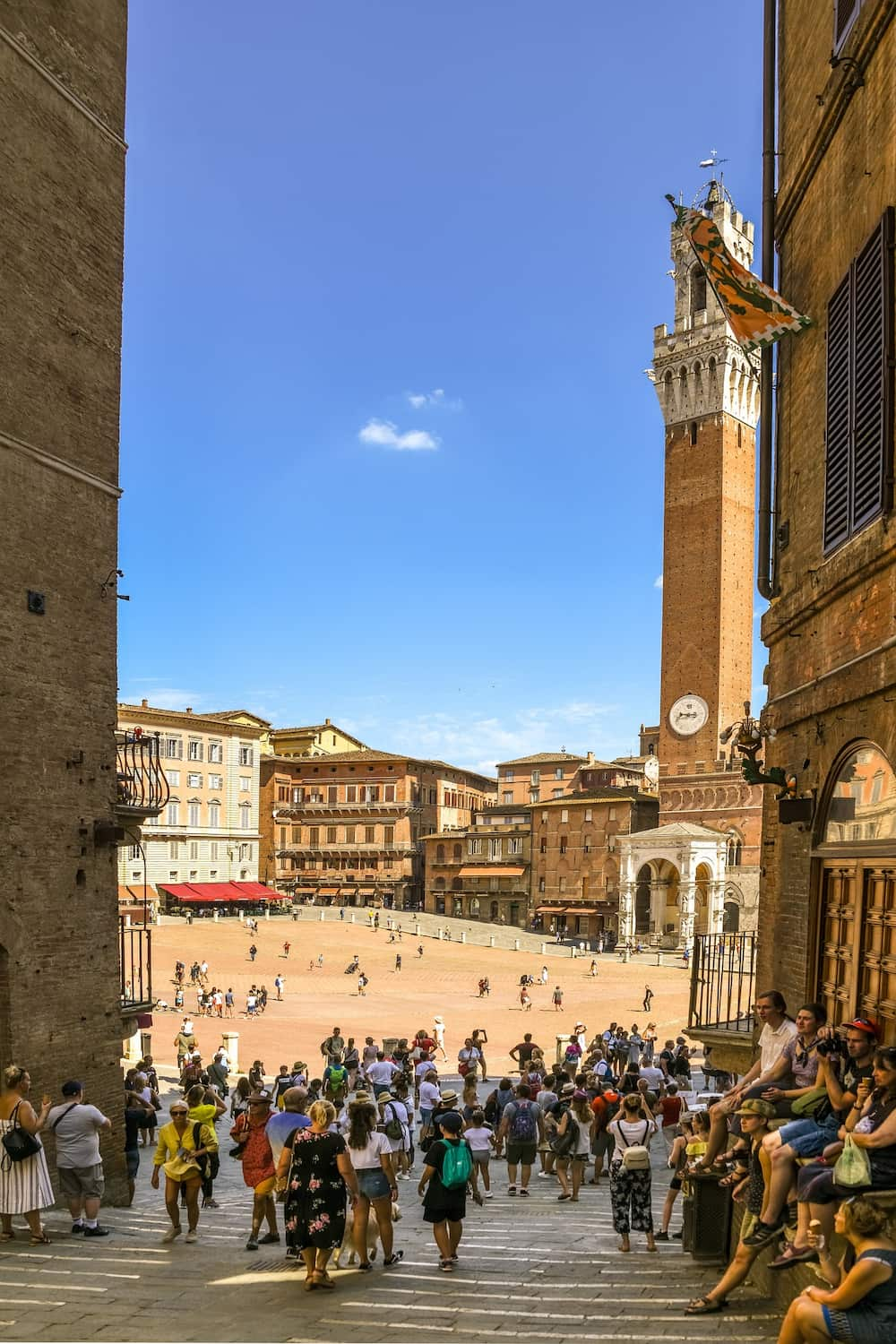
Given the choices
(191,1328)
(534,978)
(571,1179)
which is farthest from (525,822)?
(191,1328)

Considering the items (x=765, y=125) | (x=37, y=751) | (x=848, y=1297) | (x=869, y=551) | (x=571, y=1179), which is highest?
(x=765, y=125)

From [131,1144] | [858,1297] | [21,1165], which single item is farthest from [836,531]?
[131,1144]

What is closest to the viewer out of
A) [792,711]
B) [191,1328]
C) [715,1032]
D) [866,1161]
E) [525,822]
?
[866,1161]

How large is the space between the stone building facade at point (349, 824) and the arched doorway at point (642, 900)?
20.9 metres

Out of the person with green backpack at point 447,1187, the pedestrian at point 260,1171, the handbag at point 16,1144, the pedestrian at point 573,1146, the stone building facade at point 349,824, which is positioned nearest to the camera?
the person with green backpack at point 447,1187

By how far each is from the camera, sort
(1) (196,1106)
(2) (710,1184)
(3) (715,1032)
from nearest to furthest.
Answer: (2) (710,1184), (1) (196,1106), (3) (715,1032)

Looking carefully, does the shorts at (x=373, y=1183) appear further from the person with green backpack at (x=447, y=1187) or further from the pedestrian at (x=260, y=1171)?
the pedestrian at (x=260, y=1171)

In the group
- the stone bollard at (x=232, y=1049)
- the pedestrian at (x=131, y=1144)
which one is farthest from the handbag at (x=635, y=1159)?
the stone bollard at (x=232, y=1049)

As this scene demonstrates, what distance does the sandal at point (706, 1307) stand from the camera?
245 inches

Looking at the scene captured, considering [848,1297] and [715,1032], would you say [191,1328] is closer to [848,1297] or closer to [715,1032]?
[848,1297]

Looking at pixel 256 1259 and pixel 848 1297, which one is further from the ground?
pixel 848 1297

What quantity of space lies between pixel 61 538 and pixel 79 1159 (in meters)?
6.10

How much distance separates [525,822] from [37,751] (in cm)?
6275

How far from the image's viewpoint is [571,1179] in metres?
11.5
